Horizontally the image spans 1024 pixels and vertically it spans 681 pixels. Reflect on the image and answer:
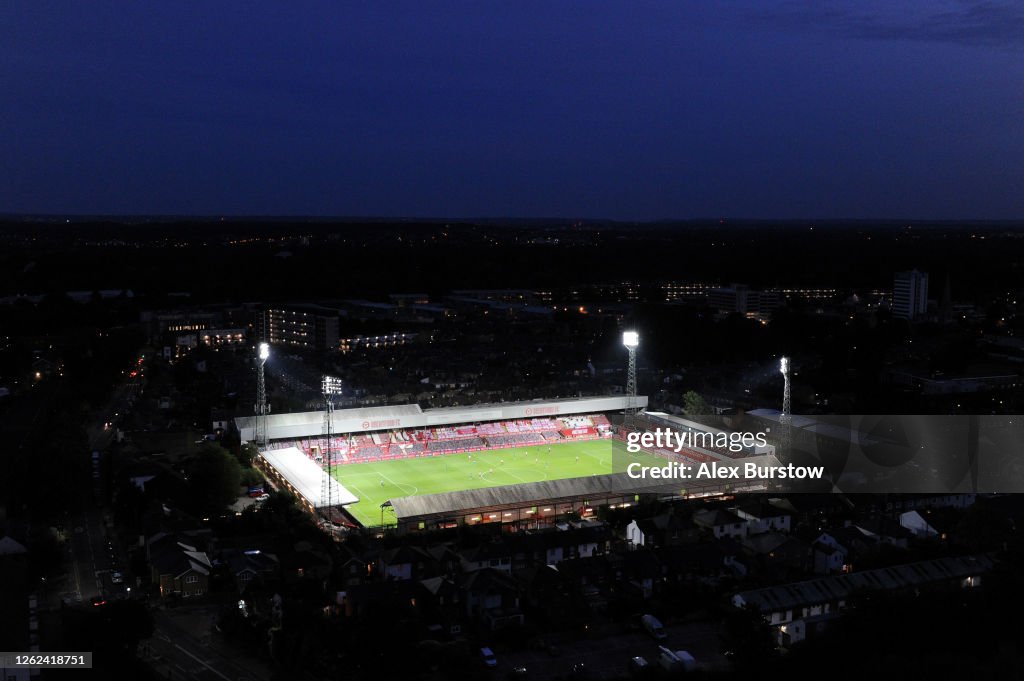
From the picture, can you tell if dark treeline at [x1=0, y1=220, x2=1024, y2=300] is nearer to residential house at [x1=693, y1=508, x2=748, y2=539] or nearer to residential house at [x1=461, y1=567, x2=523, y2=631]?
residential house at [x1=693, y1=508, x2=748, y2=539]

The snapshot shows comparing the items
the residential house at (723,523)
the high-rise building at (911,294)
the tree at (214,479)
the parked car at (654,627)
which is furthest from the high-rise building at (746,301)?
the parked car at (654,627)

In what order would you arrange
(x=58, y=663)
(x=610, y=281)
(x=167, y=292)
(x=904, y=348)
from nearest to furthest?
(x=58, y=663) < (x=904, y=348) < (x=167, y=292) < (x=610, y=281)

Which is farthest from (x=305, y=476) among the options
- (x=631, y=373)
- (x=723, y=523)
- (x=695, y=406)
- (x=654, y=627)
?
(x=695, y=406)

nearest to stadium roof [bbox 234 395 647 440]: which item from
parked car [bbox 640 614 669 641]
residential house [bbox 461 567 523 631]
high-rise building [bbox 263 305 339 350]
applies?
residential house [bbox 461 567 523 631]

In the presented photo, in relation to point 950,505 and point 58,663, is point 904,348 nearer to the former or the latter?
point 950,505

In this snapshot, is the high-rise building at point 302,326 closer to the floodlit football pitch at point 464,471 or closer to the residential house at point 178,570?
the floodlit football pitch at point 464,471

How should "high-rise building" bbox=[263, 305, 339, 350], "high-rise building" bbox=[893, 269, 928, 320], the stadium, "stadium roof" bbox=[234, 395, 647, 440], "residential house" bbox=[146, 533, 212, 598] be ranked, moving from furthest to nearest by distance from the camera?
"high-rise building" bbox=[893, 269, 928, 320] → "high-rise building" bbox=[263, 305, 339, 350] → "stadium roof" bbox=[234, 395, 647, 440] → the stadium → "residential house" bbox=[146, 533, 212, 598]

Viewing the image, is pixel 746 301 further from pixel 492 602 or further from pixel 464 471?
pixel 492 602

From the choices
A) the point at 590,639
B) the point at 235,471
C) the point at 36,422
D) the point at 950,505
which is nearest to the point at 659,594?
the point at 590,639
